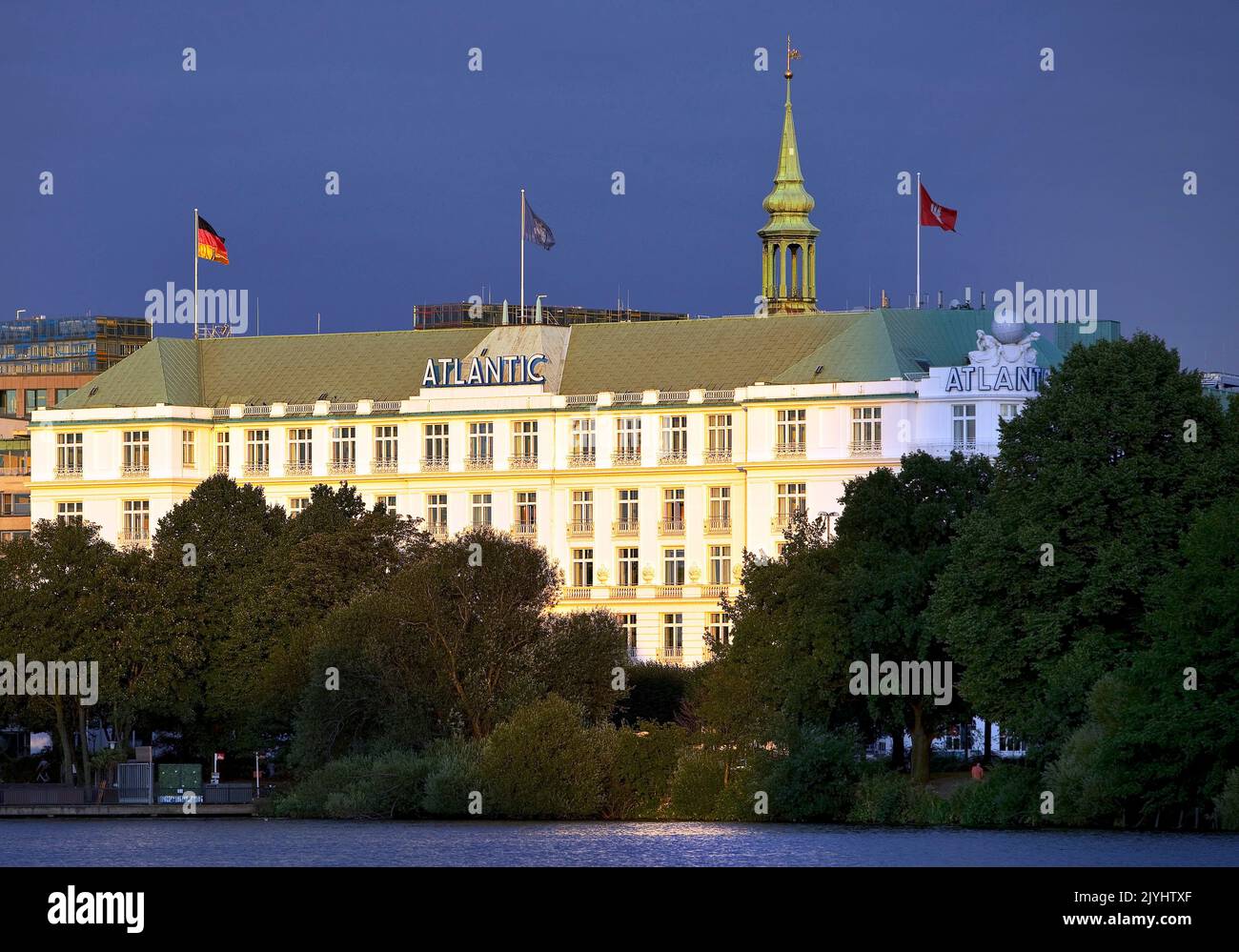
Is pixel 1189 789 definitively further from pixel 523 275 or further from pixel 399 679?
pixel 523 275

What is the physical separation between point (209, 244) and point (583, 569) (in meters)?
25.2

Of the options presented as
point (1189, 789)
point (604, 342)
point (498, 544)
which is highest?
point (604, 342)

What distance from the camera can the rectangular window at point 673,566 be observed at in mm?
169000

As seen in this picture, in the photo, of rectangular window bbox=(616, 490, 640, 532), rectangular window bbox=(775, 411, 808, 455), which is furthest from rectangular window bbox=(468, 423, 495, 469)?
rectangular window bbox=(775, 411, 808, 455)

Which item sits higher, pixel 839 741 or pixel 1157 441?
pixel 1157 441

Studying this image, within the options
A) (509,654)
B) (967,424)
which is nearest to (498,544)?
(509,654)

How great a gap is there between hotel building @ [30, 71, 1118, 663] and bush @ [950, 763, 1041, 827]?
52450mm

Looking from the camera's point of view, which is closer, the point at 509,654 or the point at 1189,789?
the point at 1189,789

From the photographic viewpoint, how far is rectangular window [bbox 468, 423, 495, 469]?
573 ft

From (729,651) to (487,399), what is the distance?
50.8 meters

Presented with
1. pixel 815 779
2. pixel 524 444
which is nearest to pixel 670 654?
pixel 524 444

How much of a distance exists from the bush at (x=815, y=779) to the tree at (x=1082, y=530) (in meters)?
4.78

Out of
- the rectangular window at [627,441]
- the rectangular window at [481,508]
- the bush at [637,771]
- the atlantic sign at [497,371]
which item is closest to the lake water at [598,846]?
the bush at [637,771]

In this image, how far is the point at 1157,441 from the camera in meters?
110
